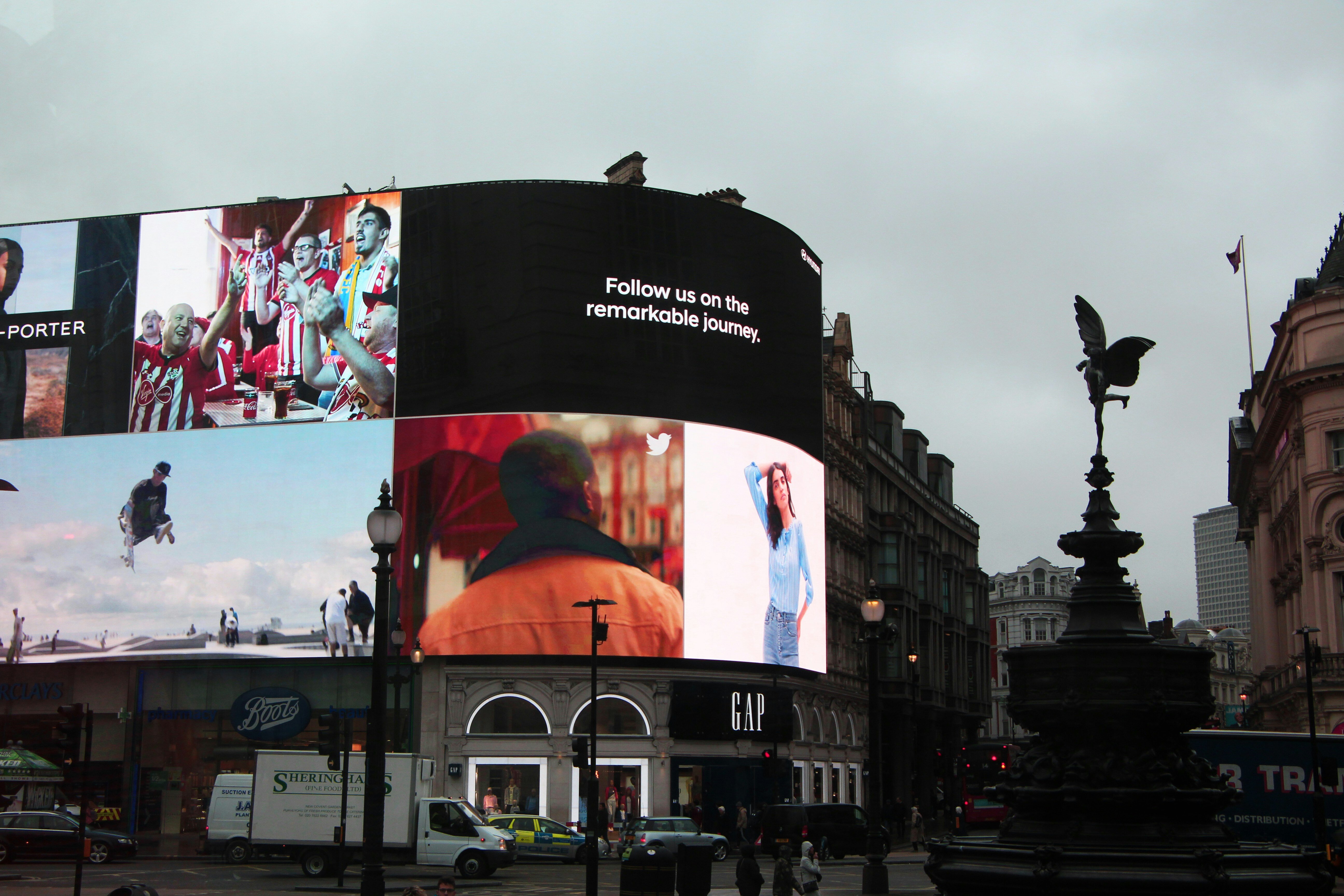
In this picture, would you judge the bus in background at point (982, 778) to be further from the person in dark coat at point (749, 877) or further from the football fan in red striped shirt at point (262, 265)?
the football fan in red striped shirt at point (262, 265)

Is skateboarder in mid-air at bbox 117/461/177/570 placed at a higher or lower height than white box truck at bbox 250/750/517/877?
higher

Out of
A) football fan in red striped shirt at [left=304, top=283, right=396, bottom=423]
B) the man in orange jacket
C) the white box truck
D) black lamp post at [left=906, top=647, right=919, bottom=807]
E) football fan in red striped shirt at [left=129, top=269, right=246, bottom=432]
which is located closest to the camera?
the white box truck

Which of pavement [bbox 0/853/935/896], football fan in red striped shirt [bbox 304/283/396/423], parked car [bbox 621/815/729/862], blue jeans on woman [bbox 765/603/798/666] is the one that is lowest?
pavement [bbox 0/853/935/896]

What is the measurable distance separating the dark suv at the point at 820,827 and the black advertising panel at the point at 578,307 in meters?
18.8

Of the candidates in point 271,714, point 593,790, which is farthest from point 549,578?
point 593,790

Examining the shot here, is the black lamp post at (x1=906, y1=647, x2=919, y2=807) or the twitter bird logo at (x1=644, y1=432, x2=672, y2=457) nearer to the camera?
the twitter bird logo at (x1=644, y1=432, x2=672, y2=457)

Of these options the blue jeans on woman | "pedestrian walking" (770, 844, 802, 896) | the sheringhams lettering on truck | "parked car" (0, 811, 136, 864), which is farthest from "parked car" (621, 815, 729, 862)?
"pedestrian walking" (770, 844, 802, 896)

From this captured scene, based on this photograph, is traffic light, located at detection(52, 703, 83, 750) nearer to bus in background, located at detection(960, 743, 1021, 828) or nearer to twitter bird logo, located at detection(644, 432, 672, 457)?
bus in background, located at detection(960, 743, 1021, 828)

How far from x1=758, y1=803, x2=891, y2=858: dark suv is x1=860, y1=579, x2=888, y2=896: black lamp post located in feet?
57.5

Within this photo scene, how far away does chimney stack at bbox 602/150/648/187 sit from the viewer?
A: 70.6 metres

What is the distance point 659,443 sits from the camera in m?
61.5

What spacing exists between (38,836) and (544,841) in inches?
631

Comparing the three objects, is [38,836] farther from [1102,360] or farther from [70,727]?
[1102,360]

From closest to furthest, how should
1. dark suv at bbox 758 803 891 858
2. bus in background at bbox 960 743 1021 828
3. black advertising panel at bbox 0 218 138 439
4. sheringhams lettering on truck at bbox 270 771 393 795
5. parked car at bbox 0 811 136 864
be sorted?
bus in background at bbox 960 743 1021 828
sheringhams lettering on truck at bbox 270 771 393 795
parked car at bbox 0 811 136 864
dark suv at bbox 758 803 891 858
black advertising panel at bbox 0 218 138 439
